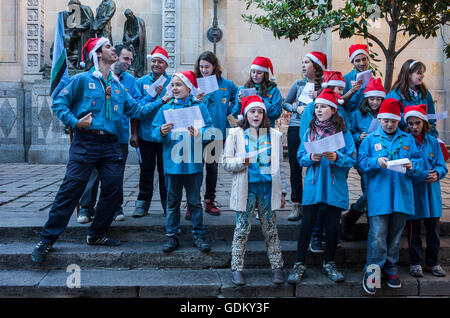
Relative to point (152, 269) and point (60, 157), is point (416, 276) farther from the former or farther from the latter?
point (60, 157)

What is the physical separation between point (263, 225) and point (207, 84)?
1759 millimetres

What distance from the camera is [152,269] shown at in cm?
423

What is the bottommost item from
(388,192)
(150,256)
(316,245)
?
(150,256)

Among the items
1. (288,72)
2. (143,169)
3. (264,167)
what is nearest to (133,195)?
(143,169)

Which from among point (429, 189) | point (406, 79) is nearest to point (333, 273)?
point (429, 189)

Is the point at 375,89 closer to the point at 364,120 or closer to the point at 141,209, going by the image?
the point at 364,120

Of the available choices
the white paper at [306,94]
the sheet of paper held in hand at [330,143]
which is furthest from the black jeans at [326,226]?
the white paper at [306,94]

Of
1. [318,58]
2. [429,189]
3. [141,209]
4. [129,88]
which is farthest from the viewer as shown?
[129,88]

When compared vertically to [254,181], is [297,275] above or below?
below

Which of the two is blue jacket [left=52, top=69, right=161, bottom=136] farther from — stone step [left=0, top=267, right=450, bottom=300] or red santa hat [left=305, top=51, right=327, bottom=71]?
red santa hat [left=305, top=51, right=327, bottom=71]

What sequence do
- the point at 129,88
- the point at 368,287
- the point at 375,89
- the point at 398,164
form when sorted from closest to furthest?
1. the point at 398,164
2. the point at 368,287
3. the point at 375,89
4. the point at 129,88

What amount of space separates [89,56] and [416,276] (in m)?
4.11

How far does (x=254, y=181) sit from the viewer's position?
388 centimetres

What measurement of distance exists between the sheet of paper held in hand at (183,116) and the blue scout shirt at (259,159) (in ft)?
1.86
